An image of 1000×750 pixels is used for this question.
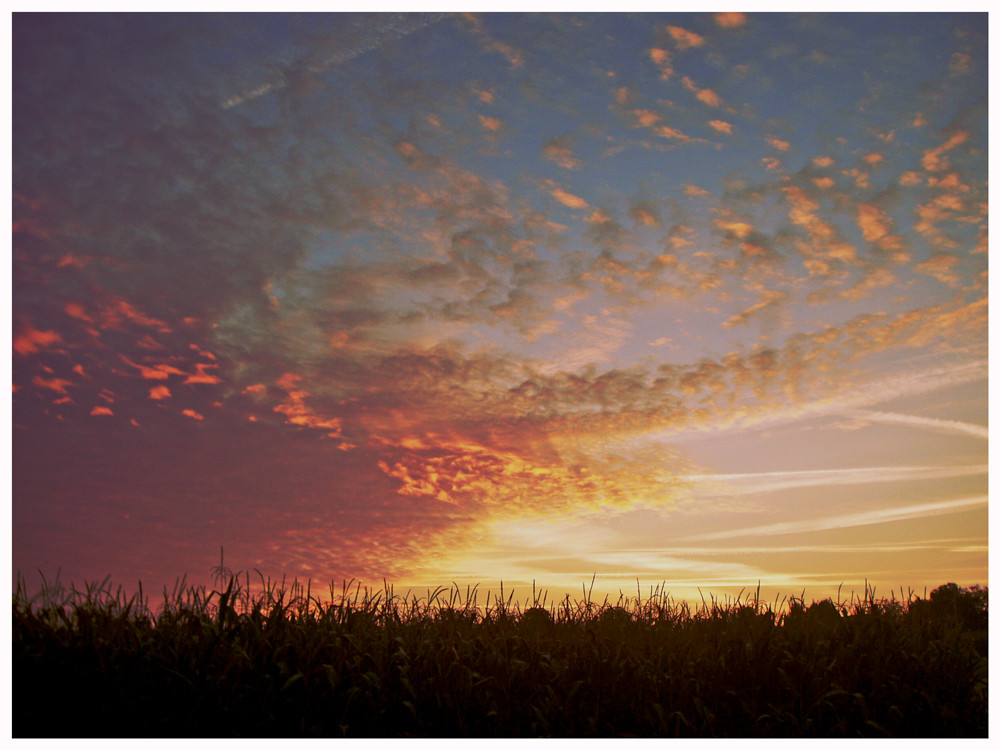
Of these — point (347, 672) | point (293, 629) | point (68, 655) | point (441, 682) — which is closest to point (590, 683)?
point (441, 682)

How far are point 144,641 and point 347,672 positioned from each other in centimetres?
196

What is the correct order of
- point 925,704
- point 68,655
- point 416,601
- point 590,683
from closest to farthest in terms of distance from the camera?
1. point 68,655
2. point 590,683
3. point 925,704
4. point 416,601

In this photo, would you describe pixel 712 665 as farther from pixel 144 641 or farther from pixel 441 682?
pixel 144 641

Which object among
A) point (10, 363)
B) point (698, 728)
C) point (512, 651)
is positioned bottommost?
point (698, 728)

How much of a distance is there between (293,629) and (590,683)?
10.0 feet

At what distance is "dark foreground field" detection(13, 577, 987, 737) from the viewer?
609 centimetres

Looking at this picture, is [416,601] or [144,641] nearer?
[144,641]

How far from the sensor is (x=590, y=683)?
6.99 meters

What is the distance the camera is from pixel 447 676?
657 centimetres

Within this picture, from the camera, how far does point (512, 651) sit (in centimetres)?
752

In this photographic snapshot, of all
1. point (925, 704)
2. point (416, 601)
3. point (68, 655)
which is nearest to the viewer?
point (68, 655)

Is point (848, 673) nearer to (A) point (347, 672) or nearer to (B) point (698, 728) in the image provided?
(B) point (698, 728)

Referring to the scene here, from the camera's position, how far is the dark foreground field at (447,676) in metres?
6.09

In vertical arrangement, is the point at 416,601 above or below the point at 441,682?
above
